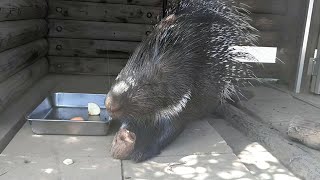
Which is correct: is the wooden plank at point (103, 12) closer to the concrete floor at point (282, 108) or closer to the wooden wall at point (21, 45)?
the wooden wall at point (21, 45)

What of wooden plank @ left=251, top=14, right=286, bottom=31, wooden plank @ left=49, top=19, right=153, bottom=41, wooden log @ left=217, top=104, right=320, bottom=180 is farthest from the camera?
wooden plank @ left=49, top=19, right=153, bottom=41

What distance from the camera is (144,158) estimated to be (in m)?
1.93

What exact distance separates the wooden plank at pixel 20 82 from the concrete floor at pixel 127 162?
0.12 m

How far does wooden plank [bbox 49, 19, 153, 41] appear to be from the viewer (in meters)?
4.13

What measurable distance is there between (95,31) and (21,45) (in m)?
1.22

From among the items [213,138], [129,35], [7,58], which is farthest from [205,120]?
[129,35]

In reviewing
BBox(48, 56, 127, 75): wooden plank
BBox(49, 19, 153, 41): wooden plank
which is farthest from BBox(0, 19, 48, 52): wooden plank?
BBox(48, 56, 127, 75): wooden plank

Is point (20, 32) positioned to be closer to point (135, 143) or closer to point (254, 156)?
point (135, 143)

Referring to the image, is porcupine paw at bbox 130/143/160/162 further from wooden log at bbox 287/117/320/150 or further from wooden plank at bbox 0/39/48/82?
wooden plank at bbox 0/39/48/82

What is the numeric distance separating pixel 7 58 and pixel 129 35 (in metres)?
1.86

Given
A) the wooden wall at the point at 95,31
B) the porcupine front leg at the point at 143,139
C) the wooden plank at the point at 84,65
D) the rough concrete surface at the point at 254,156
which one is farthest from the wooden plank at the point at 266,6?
the porcupine front leg at the point at 143,139

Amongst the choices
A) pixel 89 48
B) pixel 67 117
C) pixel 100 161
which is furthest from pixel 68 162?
pixel 89 48

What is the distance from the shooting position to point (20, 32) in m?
2.95

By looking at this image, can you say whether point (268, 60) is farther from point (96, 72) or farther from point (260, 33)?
point (96, 72)
